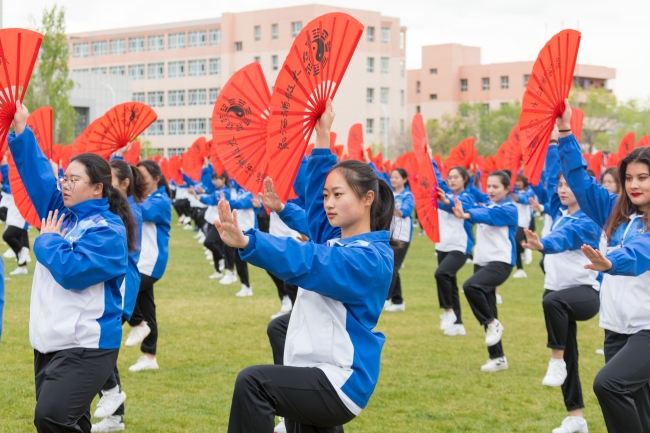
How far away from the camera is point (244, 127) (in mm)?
5133

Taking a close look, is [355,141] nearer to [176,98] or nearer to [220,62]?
[220,62]

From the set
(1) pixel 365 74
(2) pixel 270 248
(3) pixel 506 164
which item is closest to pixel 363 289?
(2) pixel 270 248

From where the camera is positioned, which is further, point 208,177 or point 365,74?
point 365,74

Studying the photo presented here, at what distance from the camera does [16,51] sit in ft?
14.1

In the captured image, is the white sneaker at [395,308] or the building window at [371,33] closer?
the white sneaker at [395,308]

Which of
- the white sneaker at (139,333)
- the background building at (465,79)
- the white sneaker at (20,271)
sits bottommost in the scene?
the white sneaker at (20,271)

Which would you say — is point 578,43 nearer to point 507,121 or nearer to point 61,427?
point 61,427

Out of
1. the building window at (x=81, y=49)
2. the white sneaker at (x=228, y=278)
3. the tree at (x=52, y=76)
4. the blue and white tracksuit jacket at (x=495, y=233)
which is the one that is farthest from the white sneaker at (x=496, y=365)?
the building window at (x=81, y=49)

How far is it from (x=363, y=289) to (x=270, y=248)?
19.8 inches

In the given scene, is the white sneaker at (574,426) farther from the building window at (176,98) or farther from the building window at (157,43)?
the building window at (157,43)

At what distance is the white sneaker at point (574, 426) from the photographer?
6.00 m

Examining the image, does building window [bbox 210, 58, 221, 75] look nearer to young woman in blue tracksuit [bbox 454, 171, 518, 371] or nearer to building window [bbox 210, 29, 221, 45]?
building window [bbox 210, 29, 221, 45]

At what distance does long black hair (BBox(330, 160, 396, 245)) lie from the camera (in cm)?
377

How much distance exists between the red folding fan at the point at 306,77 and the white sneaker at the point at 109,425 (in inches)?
100
